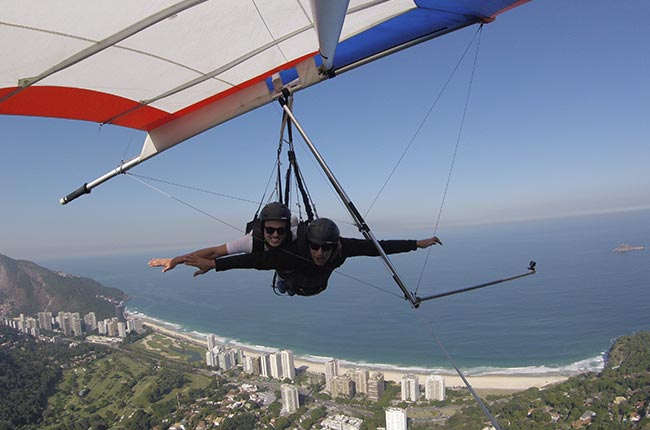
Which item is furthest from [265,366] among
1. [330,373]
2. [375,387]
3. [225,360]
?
[375,387]

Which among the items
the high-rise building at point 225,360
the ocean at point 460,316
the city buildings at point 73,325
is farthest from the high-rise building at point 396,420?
the city buildings at point 73,325

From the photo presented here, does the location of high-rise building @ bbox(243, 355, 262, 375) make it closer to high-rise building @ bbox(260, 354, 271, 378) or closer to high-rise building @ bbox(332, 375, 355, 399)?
high-rise building @ bbox(260, 354, 271, 378)

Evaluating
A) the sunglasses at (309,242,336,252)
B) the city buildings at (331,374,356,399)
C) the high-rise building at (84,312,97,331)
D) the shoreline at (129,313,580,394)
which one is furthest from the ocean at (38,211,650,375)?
the sunglasses at (309,242,336,252)

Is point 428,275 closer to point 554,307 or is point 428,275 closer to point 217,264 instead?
point 554,307

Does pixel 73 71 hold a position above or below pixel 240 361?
above

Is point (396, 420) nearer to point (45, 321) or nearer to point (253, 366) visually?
point (253, 366)

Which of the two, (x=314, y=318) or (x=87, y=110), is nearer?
(x=87, y=110)

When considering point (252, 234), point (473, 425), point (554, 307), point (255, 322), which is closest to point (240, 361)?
point (255, 322)

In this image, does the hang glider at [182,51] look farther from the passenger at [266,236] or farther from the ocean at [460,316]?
the ocean at [460,316]
